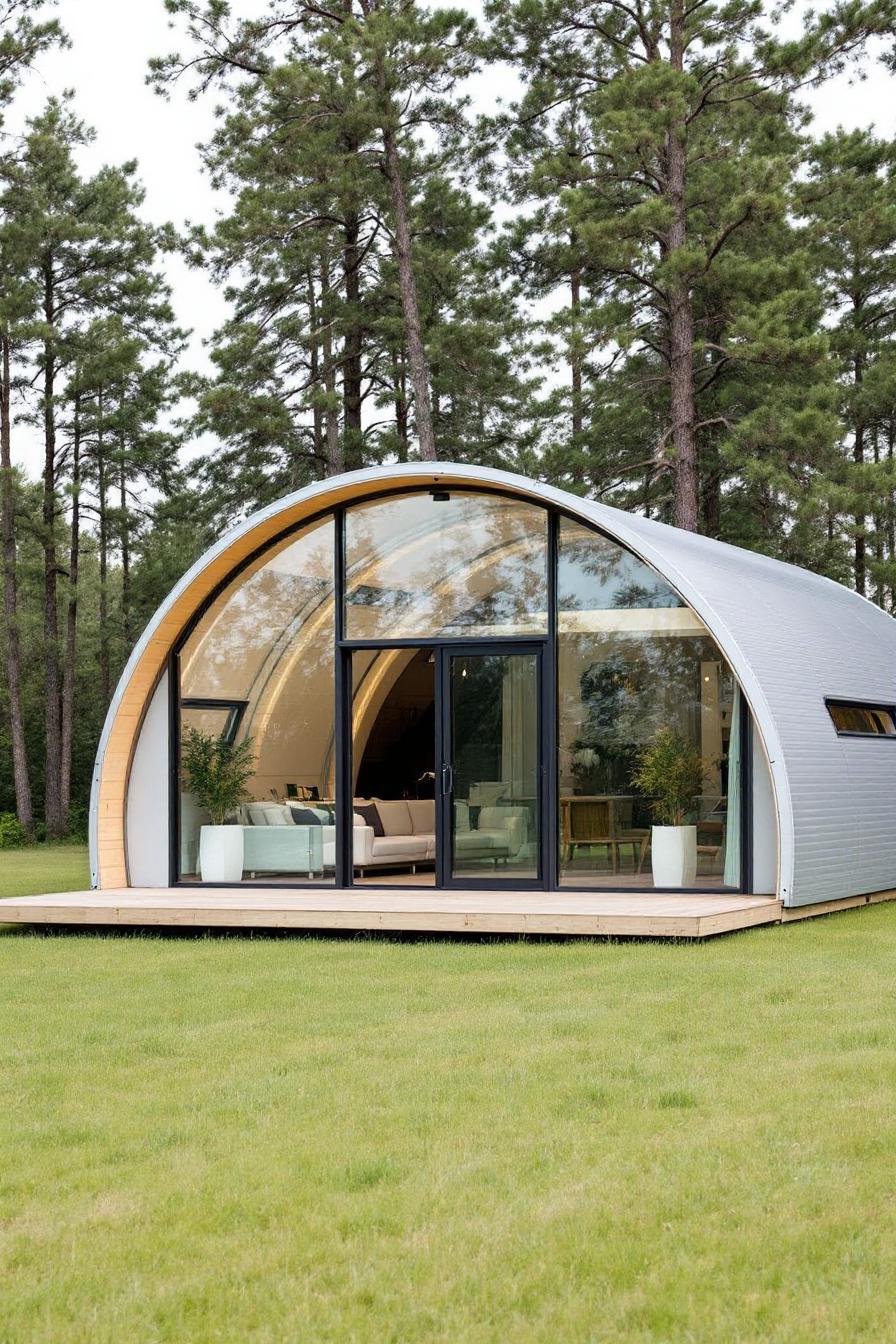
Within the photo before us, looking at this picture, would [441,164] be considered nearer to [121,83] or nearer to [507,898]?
[121,83]

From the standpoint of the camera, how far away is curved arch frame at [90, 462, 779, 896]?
11984mm

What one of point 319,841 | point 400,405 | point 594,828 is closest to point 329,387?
point 400,405

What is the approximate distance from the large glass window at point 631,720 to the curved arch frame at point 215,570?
396 mm

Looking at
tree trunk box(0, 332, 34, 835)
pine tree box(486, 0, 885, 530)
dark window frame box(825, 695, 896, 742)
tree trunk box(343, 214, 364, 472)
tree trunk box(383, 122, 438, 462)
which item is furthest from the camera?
tree trunk box(0, 332, 34, 835)

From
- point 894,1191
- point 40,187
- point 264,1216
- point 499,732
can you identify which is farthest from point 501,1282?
point 40,187

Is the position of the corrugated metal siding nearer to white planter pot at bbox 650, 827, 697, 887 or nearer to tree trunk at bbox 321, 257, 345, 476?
white planter pot at bbox 650, 827, 697, 887

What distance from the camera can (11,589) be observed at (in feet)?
86.8

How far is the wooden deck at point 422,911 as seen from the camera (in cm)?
997

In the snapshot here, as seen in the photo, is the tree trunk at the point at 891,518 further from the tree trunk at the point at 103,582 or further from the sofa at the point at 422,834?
the tree trunk at the point at 103,582

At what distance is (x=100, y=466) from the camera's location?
28.9m

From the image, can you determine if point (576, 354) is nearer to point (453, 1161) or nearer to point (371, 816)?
point (371, 816)

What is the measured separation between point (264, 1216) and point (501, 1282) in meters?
0.78

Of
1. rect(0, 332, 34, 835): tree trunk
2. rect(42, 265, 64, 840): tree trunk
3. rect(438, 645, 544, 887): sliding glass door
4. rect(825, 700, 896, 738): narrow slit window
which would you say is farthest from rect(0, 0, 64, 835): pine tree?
rect(825, 700, 896, 738): narrow slit window

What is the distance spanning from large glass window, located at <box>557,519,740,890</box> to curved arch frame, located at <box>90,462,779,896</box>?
0.40 meters
